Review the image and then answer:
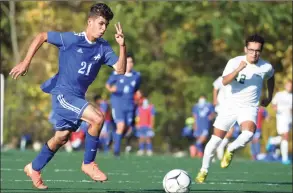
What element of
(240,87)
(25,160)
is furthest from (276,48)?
(240,87)

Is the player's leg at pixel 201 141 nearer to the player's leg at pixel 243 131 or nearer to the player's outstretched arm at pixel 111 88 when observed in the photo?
the player's outstretched arm at pixel 111 88

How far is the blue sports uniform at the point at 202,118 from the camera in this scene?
2979 centimetres

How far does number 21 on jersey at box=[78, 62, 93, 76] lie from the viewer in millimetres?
12094

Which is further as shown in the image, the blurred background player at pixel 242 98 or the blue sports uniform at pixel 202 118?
the blue sports uniform at pixel 202 118

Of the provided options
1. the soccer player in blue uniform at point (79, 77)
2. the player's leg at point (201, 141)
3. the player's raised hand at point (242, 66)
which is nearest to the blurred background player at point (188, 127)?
the player's leg at point (201, 141)

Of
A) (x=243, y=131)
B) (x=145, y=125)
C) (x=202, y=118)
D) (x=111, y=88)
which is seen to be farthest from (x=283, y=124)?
(x=243, y=131)

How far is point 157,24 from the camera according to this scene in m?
40.4

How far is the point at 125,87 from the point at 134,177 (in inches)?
319

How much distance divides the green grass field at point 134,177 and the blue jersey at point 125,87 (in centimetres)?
271

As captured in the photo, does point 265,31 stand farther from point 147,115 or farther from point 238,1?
point 147,115

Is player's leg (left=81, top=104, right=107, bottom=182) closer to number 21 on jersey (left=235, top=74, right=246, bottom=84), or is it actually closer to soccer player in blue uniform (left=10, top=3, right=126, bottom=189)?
soccer player in blue uniform (left=10, top=3, right=126, bottom=189)

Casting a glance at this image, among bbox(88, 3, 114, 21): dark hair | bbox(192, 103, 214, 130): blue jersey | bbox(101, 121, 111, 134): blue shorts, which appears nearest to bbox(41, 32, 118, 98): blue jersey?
bbox(88, 3, 114, 21): dark hair

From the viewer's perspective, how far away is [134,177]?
15508 millimetres

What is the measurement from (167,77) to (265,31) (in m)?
4.60
